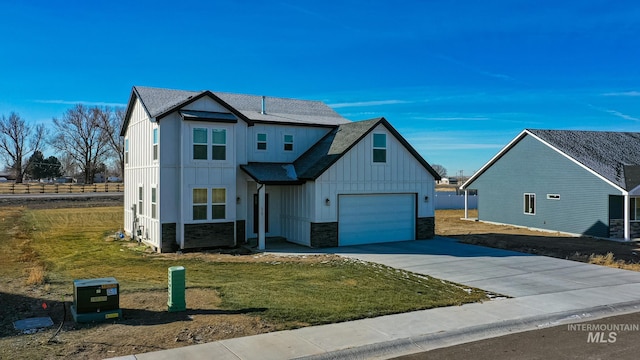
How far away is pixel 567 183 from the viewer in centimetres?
2541

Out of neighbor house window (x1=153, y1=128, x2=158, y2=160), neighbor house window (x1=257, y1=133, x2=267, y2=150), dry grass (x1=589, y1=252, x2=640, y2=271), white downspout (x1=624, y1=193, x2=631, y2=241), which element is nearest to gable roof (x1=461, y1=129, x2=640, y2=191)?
white downspout (x1=624, y1=193, x2=631, y2=241)

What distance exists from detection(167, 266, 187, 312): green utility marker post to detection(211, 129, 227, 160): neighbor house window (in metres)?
9.98

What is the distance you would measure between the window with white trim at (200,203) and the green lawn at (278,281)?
6.20 feet

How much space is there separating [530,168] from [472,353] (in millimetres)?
23090

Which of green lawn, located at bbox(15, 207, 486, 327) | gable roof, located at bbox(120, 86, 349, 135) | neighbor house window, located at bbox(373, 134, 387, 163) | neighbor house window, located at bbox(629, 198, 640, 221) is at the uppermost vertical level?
gable roof, located at bbox(120, 86, 349, 135)

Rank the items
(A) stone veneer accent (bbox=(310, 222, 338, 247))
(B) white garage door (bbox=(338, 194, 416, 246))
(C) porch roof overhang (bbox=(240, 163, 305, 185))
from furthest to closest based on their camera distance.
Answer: (B) white garage door (bbox=(338, 194, 416, 246)) → (A) stone veneer accent (bbox=(310, 222, 338, 247)) → (C) porch roof overhang (bbox=(240, 163, 305, 185))

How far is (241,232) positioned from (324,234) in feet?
11.2

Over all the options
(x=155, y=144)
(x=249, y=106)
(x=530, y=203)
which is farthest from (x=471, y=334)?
(x=530, y=203)

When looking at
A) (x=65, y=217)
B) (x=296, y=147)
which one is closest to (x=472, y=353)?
(x=296, y=147)

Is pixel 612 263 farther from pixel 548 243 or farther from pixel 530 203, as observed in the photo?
pixel 530 203

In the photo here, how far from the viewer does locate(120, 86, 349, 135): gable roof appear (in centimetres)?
1886

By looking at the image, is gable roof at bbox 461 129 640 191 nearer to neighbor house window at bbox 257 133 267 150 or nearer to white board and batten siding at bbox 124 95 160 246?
neighbor house window at bbox 257 133 267 150

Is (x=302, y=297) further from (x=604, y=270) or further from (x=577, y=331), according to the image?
(x=604, y=270)

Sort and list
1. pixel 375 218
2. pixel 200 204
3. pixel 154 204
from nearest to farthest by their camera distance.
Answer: pixel 200 204 → pixel 154 204 → pixel 375 218
